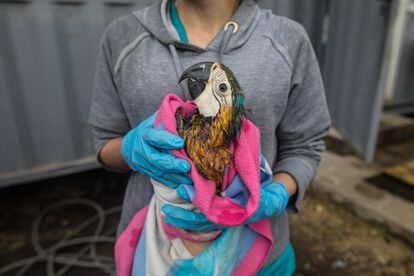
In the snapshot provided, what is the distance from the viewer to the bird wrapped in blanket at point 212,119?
0.85 m

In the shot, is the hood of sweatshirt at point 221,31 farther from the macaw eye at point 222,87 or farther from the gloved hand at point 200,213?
the gloved hand at point 200,213

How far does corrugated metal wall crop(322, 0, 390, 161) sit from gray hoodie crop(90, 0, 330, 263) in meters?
2.72

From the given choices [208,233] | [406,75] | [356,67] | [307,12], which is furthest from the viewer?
[406,75]

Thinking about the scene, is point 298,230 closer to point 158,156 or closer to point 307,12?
point 158,156

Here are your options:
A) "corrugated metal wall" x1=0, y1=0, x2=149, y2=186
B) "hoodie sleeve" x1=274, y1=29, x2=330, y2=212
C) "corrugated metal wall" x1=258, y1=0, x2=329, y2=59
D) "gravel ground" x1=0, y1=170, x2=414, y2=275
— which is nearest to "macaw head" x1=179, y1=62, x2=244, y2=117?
"hoodie sleeve" x1=274, y1=29, x2=330, y2=212

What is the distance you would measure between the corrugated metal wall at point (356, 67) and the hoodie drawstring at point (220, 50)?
2.86 metres

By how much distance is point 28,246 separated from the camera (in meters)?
2.83

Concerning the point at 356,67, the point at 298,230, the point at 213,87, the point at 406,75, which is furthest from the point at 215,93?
the point at 406,75

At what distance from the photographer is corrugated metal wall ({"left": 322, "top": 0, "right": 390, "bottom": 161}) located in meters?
3.50

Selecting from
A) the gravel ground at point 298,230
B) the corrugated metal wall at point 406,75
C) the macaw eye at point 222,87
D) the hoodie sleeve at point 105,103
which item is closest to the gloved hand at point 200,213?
the macaw eye at point 222,87

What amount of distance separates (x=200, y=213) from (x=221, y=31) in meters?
0.58

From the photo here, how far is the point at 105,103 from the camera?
1182mm

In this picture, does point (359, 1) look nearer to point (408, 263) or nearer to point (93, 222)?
point (408, 263)

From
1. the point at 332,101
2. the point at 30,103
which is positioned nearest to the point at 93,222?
the point at 30,103
